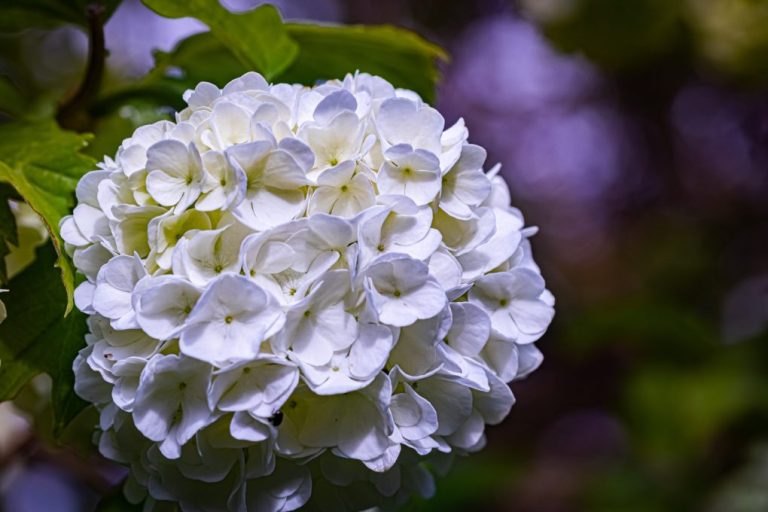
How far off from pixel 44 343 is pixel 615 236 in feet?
6.86

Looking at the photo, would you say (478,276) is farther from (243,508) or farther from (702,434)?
(702,434)

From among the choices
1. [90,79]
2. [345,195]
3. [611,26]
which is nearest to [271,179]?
[345,195]

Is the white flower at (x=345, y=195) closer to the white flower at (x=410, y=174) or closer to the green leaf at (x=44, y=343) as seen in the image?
the white flower at (x=410, y=174)

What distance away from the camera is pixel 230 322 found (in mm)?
443

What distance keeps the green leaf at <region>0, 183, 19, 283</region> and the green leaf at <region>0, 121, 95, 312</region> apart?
26mm

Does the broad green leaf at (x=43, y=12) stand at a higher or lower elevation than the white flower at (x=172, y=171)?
lower

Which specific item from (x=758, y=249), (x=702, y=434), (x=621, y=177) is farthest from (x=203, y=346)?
(x=621, y=177)

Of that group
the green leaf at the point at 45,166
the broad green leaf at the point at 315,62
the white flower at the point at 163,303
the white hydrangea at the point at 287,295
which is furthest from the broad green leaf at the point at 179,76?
the white flower at the point at 163,303

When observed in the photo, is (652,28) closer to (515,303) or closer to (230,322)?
(515,303)

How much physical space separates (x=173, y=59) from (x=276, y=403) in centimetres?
43

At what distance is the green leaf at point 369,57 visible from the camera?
76cm

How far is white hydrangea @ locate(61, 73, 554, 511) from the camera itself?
1.47 feet

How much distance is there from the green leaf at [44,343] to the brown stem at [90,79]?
0.21m

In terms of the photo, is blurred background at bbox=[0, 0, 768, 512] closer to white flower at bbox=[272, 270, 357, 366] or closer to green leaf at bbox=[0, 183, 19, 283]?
green leaf at bbox=[0, 183, 19, 283]
